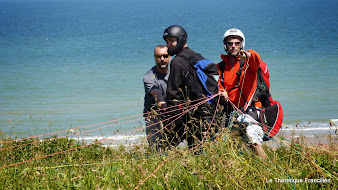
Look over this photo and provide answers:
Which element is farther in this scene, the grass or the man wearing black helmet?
the man wearing black helmet

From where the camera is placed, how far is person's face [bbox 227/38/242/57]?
17.5 feet

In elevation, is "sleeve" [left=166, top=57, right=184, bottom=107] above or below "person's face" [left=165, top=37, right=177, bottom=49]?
below

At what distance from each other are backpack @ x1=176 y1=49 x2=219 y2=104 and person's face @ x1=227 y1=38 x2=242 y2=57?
278 millimetres

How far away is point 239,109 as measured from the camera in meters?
5.29

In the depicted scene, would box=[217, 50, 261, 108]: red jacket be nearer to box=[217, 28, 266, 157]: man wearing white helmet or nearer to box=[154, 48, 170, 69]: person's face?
box=[217, 28, 266, 157]: man wearing white helmet

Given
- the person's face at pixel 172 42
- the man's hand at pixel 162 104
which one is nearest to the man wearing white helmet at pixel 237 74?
the person's face at pixel 172 42

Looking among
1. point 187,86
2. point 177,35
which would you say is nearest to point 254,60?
point 187,86

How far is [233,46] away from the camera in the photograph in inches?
209

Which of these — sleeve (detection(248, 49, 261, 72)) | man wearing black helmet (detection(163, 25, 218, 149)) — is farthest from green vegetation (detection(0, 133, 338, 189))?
sleeve (detection(248, 49, 261, 72))

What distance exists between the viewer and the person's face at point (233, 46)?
5320mm

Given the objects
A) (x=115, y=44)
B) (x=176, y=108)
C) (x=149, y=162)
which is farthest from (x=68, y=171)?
(x=115, y=44)

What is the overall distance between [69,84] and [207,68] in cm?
1345

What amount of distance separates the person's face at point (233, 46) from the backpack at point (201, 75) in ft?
0.91

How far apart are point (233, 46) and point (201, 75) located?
0.55 metres
